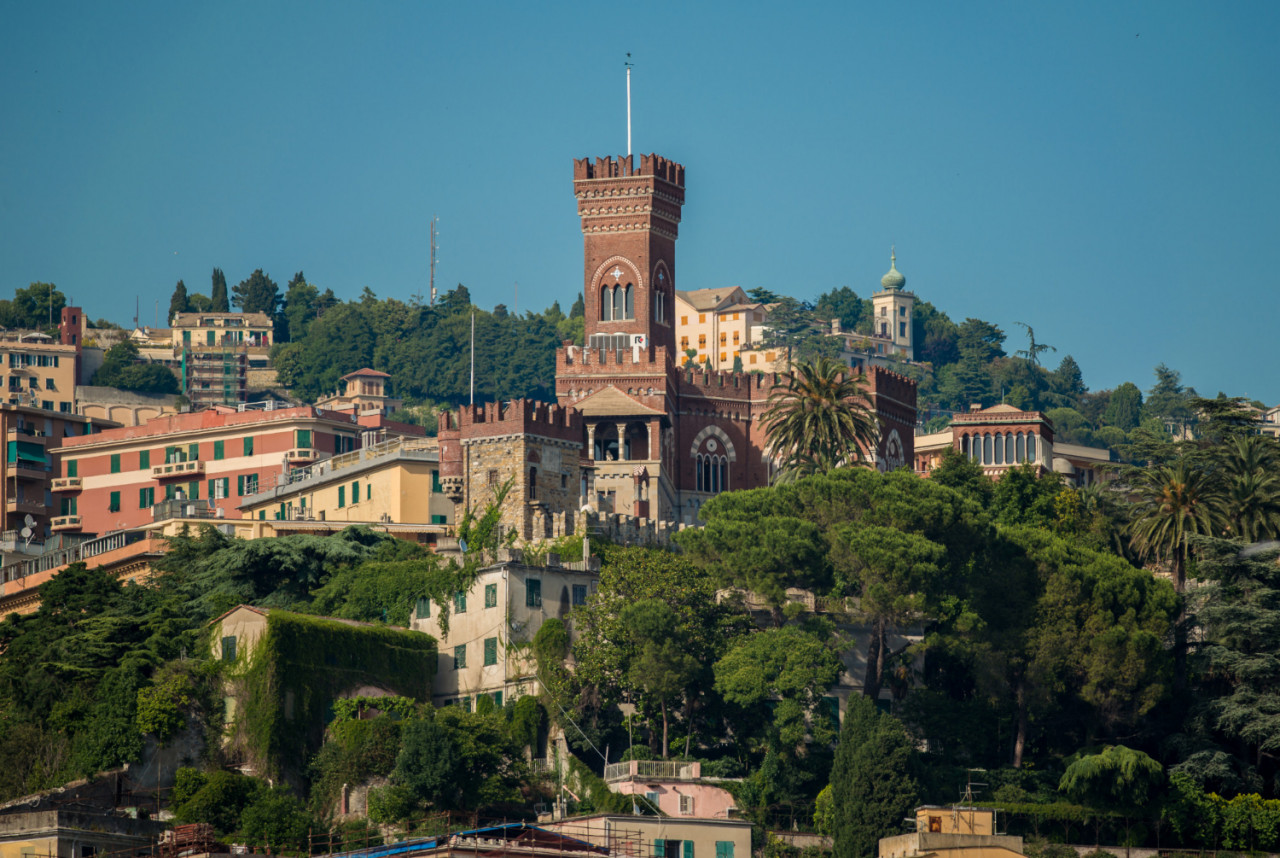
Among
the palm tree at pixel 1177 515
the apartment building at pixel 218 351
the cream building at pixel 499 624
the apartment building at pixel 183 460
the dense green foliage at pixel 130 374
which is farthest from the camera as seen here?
the apartment building at pixel 218 351

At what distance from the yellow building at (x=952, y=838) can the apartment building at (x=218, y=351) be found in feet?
407

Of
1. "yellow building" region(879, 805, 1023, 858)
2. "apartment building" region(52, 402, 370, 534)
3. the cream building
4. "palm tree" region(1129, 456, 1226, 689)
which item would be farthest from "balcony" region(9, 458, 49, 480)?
"yellow building" region(879, 805, 1023, 858)

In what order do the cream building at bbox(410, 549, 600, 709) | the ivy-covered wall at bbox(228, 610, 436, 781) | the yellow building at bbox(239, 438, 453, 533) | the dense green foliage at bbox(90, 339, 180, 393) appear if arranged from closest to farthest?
the ivy-covered wall at bbox(228, 610, 436, 781)
the cream building at bbox(410, 549, 600, 709)
the yellow building at bbox(239, 438, 453, 533)
the dense green foliage at bbox(90, 339, 180, 393)

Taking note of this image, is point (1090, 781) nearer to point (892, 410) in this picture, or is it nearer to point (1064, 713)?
point (1064, 713)

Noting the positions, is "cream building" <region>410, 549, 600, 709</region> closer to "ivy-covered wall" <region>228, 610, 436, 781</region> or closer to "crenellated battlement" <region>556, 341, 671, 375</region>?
"ivy-covered wall" <region>228, 610, 436, 781</region>

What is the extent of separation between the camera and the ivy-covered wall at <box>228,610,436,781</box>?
6425 centimetres

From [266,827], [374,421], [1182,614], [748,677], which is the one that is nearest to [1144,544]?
[1182,614]

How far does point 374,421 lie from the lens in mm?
120375

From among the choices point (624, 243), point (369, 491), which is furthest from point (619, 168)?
point (369, 491)

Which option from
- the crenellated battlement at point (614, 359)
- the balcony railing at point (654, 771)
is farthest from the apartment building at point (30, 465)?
the balcony railing at point (654, 771)

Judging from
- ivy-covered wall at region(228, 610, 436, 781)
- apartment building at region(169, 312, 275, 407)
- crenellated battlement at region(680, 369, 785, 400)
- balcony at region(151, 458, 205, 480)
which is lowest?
ivy-covered wall at region(228, 610, 436, 781)

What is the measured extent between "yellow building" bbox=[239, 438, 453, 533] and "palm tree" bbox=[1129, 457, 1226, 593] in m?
27.6

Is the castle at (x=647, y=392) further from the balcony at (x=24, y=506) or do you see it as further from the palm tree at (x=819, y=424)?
the balcony at (x=24, y=506)

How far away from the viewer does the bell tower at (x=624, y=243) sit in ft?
329
